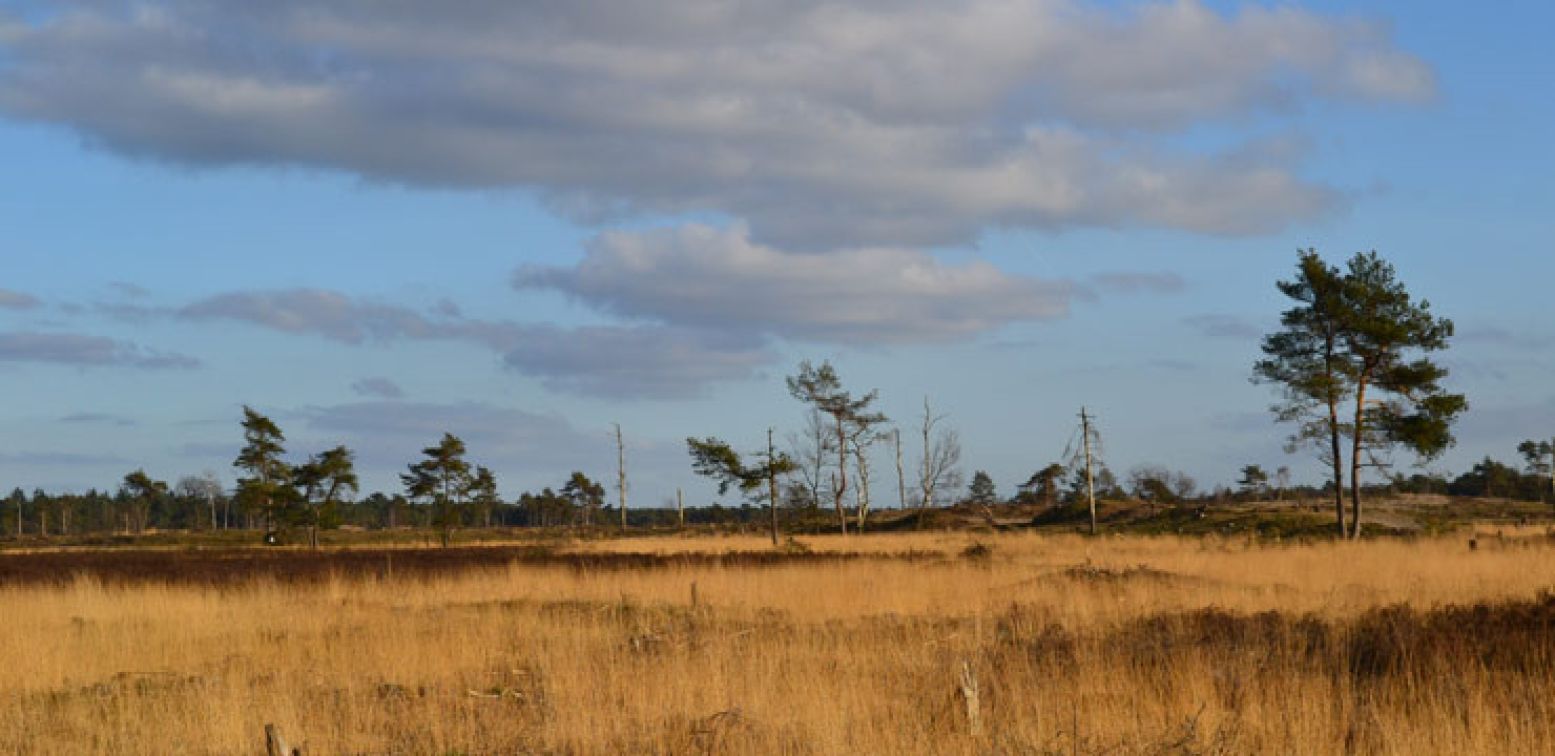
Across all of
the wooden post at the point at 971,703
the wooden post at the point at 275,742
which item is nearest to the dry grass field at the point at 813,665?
the wooden post at the point at 971,703

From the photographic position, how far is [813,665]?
40.9 feet

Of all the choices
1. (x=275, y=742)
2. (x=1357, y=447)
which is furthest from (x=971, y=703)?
(x=1357, y=447)

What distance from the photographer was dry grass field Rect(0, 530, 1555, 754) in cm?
930

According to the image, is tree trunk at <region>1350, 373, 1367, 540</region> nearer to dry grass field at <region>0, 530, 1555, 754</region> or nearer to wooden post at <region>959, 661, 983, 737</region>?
dry grass field at <region>0, 530, 1555, 754</region>

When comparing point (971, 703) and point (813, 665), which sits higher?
point (971, 703)

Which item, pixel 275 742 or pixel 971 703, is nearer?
pixel 275 742

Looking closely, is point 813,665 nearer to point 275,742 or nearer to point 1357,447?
point 275,742

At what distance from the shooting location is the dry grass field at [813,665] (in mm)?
9297

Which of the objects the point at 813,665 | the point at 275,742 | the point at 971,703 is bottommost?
the point at 813,665

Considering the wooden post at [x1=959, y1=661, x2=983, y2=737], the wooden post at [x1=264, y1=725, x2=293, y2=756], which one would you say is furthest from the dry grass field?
the wooden post at [x1=264, y1=725, x2=293, y2=756]

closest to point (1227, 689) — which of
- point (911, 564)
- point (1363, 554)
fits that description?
point (911, 564)

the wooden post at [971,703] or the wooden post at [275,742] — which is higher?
the wooden post at [275,742]

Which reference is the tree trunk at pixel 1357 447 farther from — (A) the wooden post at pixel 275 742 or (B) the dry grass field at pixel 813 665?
(A) the wooden post at pixel 275 742

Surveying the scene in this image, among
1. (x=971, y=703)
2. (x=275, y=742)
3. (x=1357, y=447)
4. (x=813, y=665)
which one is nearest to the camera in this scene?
(x=275, y=742)
